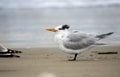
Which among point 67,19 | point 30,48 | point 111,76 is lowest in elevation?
point 111,76

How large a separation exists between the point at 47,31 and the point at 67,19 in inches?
7.9

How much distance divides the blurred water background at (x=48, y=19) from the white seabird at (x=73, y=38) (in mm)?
45

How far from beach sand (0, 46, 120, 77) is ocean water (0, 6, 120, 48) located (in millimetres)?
81

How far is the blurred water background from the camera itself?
11.7ft

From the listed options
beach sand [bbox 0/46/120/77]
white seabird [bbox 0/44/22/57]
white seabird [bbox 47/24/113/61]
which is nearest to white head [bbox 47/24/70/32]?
white seabird [bbox 47/24/113/61]

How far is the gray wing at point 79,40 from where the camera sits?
3.52 metres

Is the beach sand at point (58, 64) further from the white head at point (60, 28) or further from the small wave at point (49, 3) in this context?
the small wave at point (49, 3)

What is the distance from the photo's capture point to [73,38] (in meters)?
3.52

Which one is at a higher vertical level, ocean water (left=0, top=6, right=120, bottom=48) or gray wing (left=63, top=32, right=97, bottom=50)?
ocean water (left=0, top=6, right=120, bottom=48)

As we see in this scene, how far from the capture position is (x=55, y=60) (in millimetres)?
3496

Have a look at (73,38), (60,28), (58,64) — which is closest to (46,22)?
(60,28)

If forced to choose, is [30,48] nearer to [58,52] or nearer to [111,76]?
[58,52]

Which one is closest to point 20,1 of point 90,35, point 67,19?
point 67,19

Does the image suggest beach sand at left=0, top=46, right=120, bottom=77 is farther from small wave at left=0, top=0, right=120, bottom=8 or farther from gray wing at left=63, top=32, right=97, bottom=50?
small wave at left=0, top=0, right=120, bottom=8
